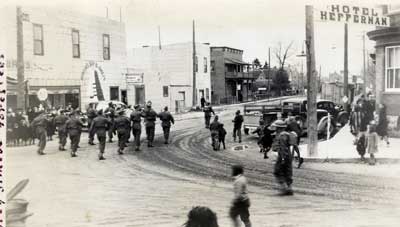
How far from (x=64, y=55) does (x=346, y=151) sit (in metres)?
6.59

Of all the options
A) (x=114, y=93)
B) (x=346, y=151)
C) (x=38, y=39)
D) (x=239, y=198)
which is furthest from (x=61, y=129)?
(x=346, y=151)

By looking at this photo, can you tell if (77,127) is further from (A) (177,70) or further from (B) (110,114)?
(A) (177,70)

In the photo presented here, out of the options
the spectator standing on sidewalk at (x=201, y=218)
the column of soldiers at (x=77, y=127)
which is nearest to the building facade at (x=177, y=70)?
the column of soldiers at (x=77, y=127)

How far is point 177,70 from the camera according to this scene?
2784 centimetres

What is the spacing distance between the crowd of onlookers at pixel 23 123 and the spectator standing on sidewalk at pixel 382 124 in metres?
6.87

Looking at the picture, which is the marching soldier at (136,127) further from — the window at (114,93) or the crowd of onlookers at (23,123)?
the crowd of onlookers at (23,123)

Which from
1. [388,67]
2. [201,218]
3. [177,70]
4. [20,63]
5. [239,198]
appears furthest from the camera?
[177,70]

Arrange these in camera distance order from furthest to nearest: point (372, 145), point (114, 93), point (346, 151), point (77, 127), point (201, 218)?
point (114, 93) → point (346, 151) → point (77, 127) → point (372, 145) → point (201, 218)

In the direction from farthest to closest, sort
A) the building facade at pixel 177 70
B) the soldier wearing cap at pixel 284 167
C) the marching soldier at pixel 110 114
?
1. the building facade at pixel 177 70
2. the marching soldier at pixel 110 114
3. the soldier wearing cap at pixel 284 167

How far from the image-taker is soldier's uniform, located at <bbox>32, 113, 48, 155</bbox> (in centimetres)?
949

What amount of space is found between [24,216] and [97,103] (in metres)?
6.26

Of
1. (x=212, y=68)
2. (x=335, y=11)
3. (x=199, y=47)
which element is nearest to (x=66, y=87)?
(x=335, y=11)

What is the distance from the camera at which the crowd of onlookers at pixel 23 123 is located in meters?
7.29

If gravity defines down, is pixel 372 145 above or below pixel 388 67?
below
